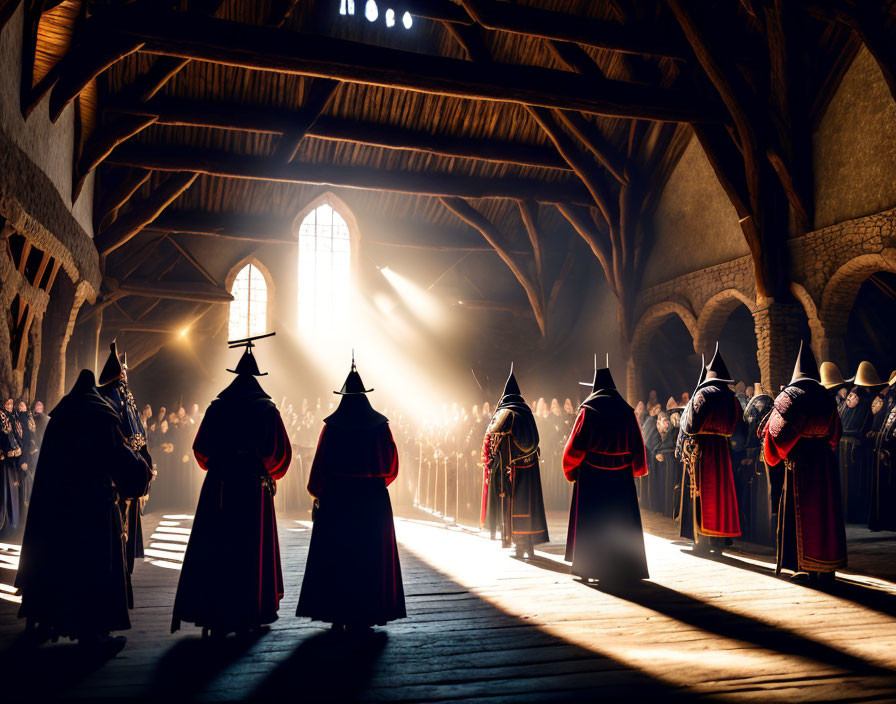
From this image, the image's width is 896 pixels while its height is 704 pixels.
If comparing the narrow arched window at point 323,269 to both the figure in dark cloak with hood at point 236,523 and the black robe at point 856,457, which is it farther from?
the figure in dark cloak with hood at point 236,523

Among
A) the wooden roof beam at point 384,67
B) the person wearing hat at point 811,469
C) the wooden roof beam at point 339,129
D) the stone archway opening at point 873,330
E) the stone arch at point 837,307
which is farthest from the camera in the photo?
the stone archway opening at point 873,330

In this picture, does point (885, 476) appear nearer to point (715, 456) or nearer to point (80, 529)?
point (715, 456)

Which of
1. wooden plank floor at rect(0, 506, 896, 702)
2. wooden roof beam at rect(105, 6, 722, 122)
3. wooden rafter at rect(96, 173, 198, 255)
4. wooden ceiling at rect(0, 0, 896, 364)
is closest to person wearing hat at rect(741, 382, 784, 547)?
wooden plank floor at rect(0, 506, 896, 702)

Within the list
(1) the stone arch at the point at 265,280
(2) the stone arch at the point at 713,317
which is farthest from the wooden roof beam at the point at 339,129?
(2) the stone arch at the point at 713,317

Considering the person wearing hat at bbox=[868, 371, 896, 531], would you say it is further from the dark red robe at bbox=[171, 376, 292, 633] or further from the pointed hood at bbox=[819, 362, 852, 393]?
the dark red robe at bbox=[171, 376, 292, 633]

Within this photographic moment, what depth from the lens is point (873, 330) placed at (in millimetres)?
12016

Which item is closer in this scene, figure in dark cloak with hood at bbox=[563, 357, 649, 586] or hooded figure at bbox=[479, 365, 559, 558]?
figure in dark cloak with hood at bbox=[563, 357, 649, 586]

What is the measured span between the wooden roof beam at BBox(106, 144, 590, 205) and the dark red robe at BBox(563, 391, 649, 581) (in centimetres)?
757

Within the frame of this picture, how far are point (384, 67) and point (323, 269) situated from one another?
6.82 metres

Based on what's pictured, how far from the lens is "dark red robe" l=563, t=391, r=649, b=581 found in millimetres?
5480

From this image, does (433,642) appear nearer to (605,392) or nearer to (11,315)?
(605,392)

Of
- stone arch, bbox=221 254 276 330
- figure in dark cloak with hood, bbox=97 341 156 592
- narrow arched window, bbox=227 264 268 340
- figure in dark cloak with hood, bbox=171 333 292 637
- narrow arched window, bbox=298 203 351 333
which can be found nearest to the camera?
figure in dark cloak with hood, bbox=171 333 292 637

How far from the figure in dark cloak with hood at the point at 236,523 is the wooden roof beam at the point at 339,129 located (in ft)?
23.8

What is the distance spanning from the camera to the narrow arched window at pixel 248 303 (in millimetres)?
→ 14414
